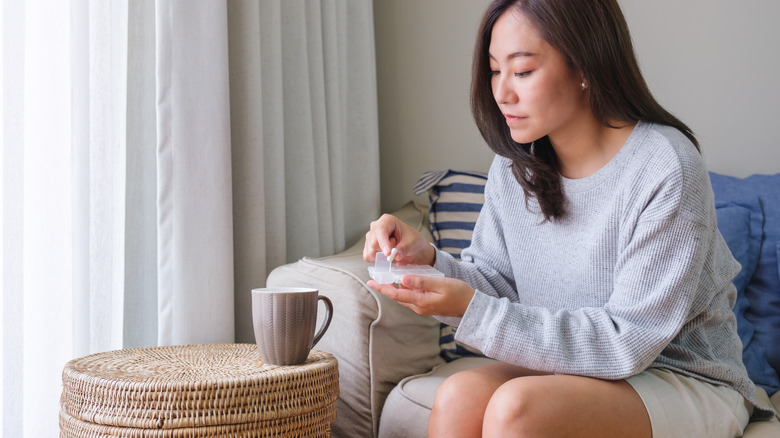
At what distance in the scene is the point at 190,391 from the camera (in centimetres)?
95

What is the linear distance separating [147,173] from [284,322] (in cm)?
58

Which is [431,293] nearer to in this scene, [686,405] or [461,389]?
[461,389]

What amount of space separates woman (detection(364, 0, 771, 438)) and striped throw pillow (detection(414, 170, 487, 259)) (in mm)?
517

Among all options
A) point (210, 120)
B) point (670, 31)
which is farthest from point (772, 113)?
point (210, 120)

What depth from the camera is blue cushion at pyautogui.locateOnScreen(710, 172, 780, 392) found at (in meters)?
1.40

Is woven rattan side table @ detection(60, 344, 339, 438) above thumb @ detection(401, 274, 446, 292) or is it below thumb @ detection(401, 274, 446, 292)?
below

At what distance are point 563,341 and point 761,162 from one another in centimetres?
112

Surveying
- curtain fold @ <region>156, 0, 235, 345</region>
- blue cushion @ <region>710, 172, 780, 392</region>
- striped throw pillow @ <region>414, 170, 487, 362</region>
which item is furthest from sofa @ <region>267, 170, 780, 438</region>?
striped throw pillow @ <region>414, 170, 487, 362</region>

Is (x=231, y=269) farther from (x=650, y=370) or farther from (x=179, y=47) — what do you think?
(x=650, y=370)

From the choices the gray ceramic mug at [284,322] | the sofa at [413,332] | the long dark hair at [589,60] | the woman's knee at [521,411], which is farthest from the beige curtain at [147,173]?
the woman's knee at [521,411]

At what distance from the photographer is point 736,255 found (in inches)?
56.2

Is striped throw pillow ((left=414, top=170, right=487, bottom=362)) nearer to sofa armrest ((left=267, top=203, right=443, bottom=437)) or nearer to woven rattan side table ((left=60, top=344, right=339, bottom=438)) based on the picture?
sofa armrest ((left=267, top=203, right=443, bottom=437))

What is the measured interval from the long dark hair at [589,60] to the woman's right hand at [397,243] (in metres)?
0.20

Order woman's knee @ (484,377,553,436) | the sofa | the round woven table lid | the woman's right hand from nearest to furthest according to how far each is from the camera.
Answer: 1. woman's knee @ (484,377,553,436)
2. the round woven table lid
3. the woman's right hand
4. the sofa
